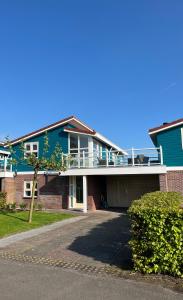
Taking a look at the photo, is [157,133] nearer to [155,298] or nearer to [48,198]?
[48,198]

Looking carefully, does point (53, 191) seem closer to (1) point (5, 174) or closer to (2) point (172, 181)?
(1) point (5, 174)

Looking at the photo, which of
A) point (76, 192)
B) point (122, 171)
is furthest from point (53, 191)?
point (122, 171)

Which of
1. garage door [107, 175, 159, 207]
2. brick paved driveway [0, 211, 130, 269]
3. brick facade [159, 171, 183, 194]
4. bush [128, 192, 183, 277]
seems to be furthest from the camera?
garage door [107, 175, 159, 207]

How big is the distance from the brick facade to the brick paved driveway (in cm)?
505

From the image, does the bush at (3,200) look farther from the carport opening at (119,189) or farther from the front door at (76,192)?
the carport opening at (119,189)

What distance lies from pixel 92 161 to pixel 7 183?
7.25 metres

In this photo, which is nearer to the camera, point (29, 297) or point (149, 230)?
point (29, 297)

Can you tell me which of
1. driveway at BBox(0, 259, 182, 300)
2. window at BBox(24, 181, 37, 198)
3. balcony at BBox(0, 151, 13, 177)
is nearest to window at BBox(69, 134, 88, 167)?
window at BBox(24, 181, 37, 198)

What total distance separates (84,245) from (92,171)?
351 inches

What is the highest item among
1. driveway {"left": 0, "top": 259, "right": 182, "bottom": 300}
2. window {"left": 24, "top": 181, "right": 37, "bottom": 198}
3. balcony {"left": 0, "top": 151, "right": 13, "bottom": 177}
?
balcony {"left": 0, "top": 151, "right": 13, "bottom": 177}

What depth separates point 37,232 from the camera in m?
11.7

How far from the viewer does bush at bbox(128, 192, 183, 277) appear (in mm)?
5785

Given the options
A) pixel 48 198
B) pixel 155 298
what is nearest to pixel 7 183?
pixel 48 198

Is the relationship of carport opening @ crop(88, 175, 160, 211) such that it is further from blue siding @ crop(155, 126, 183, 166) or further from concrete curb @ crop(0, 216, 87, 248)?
concrete curb @ crop(0, 216, 87, 248)
